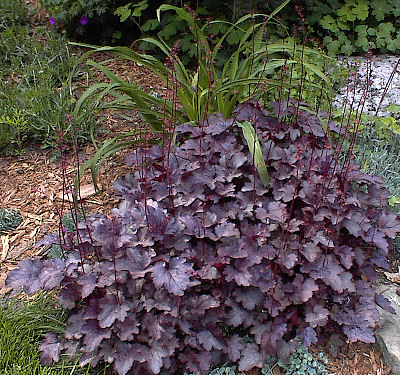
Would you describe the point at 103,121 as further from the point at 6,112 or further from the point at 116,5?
the point at 116,5

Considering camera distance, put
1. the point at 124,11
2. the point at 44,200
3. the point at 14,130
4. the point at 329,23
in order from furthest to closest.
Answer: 1. the point at 329,23
2. the point at 124,11
3. the point at 14,130
4. the point at 44,200

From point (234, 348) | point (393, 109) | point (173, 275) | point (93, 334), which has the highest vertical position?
point (173, 275)

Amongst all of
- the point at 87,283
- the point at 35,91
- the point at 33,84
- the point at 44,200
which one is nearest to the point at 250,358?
the point at 87,283

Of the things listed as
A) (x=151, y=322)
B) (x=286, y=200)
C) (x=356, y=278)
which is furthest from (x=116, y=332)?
(x=356, y=278)

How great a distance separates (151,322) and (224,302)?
34cm

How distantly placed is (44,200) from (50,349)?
3.94 ft

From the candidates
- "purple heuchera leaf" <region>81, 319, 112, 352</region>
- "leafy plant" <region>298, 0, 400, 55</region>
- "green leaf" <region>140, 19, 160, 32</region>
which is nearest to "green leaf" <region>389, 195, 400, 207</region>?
"purple heuchera leaf" <region>81, 319, 112, 352</region>

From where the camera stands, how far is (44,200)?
3.13 metres

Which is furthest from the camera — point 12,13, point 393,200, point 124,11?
point 12,13

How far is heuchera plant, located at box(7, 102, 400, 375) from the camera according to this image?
2.07 m

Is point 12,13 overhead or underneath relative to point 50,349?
overhead

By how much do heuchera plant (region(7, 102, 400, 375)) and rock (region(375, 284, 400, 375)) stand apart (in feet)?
0.34

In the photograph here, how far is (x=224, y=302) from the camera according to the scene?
221cm

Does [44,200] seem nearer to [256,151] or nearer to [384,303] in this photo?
[256,151]
